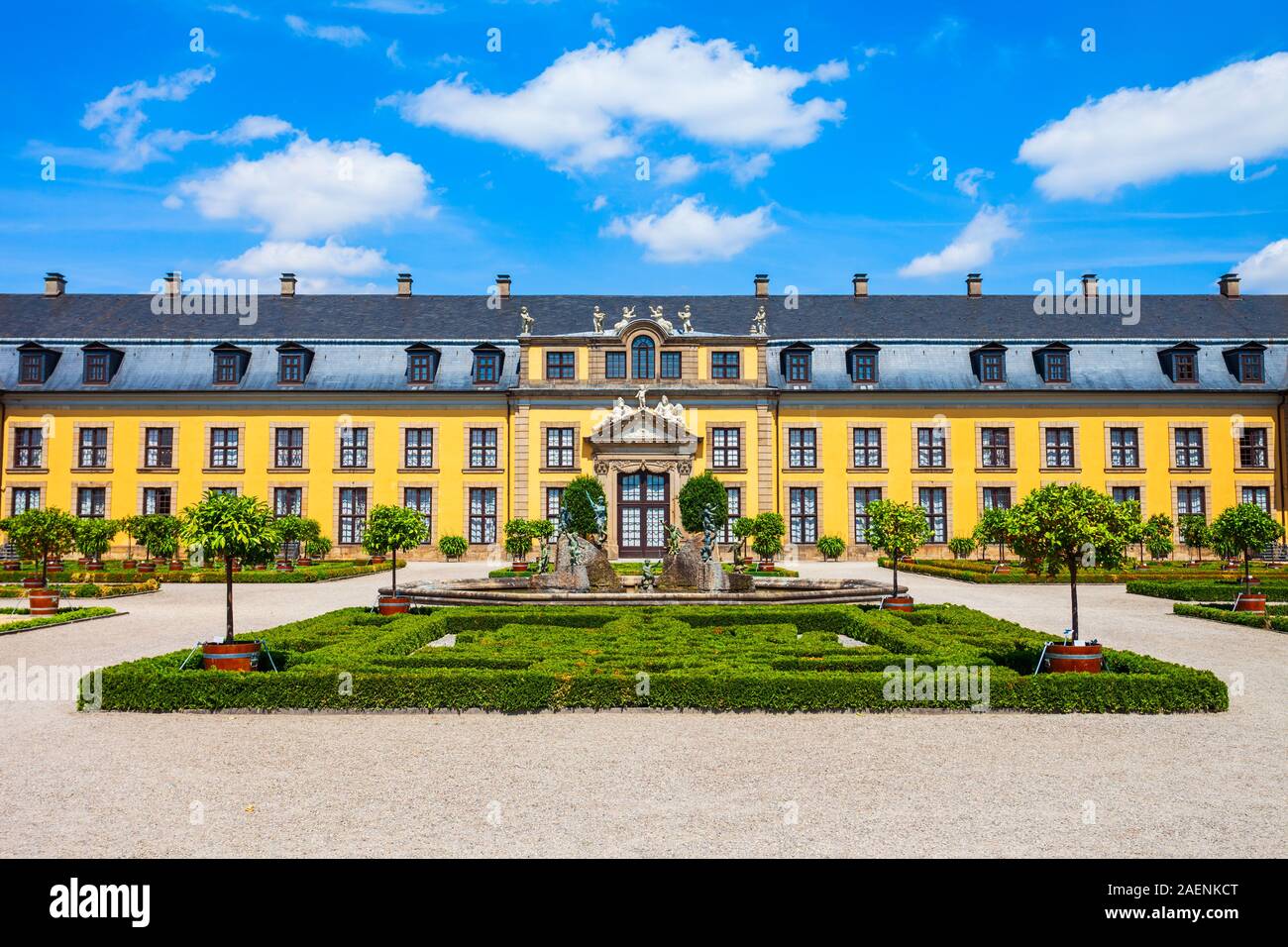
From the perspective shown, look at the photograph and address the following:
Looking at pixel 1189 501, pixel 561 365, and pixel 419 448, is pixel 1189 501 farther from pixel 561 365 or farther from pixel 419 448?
pixel 419 448

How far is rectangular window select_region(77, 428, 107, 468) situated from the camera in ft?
144

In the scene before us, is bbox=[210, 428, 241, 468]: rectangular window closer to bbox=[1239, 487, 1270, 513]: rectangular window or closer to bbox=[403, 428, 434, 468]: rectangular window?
bbox=[403, 428, 434, 468]: rectangular window

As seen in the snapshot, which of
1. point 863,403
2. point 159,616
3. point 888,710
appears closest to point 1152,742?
point 888,710

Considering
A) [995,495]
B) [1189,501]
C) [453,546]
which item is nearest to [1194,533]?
[1189,501]

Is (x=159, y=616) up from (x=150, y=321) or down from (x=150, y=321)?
down

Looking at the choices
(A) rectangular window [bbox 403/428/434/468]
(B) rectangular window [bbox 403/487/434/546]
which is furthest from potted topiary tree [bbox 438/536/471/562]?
(A) rectangular window [bbox 403/428/434/468]

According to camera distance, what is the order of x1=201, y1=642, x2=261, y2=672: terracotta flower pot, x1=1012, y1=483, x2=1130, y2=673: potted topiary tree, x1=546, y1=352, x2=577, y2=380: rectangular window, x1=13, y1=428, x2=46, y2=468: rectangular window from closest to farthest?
1. x1=201, y1=642, x2=261, y2=672: terracotta flower pot
2. x1=1012, y1=483, x2=1130, y2=673: potted topiary tree
3. x1=13, y1=428, x2=46, y2=468: rectangular window
4. x1=546, y1=352, x2=577, y2=380: rectangular window

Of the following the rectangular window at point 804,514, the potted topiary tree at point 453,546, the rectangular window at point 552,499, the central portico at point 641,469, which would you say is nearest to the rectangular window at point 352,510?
the potted topiary tree at point 453,546

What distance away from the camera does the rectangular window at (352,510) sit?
43781 mm

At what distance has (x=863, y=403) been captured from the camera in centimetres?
4431

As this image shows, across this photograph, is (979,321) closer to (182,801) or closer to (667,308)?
(667,308)

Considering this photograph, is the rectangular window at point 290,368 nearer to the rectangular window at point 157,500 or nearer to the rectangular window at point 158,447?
the rectangular window at point 158,447

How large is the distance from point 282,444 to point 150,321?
10345 mm

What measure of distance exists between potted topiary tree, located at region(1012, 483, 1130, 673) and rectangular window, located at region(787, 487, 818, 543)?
98.9 feet
